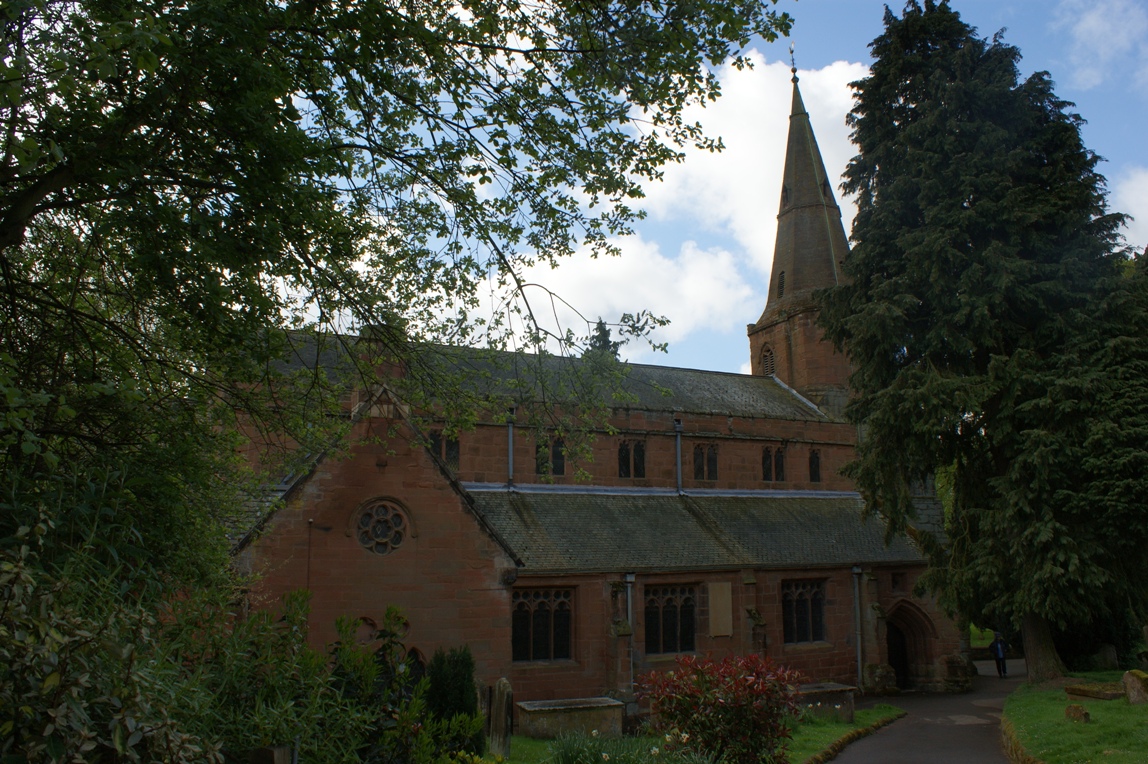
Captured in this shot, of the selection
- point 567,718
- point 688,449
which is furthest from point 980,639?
point 567,718

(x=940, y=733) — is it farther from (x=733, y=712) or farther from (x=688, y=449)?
(x=688, y=449)

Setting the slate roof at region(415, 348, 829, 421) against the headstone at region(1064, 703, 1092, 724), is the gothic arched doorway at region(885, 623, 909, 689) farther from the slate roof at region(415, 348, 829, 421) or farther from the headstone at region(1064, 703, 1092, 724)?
the headstone at region(1064, 703, 1092, 724)

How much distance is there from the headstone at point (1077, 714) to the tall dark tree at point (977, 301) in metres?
3.58

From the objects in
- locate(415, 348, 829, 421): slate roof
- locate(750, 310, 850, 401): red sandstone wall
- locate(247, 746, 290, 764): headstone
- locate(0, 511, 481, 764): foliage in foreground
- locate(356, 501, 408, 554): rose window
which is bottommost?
locate(247, 746, 290, 764): headstone

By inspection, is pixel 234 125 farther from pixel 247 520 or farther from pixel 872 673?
pixel 872 673

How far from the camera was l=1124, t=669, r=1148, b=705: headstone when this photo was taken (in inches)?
565

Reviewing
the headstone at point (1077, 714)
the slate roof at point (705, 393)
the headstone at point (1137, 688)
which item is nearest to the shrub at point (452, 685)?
the headstone at point (1077, 714)

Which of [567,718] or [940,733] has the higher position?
[567,718]

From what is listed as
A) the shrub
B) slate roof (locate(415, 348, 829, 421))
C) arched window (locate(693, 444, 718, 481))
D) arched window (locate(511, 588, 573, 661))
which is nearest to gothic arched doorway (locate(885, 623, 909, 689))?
slate roof (locate(415, 348, 829, 421))

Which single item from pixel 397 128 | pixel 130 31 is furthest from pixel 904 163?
pixel 130 31

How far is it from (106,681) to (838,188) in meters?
22.0

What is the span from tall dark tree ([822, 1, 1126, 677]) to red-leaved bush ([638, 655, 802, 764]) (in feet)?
30.6

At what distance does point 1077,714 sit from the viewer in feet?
45.4

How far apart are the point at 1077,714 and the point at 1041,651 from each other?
5468mm
